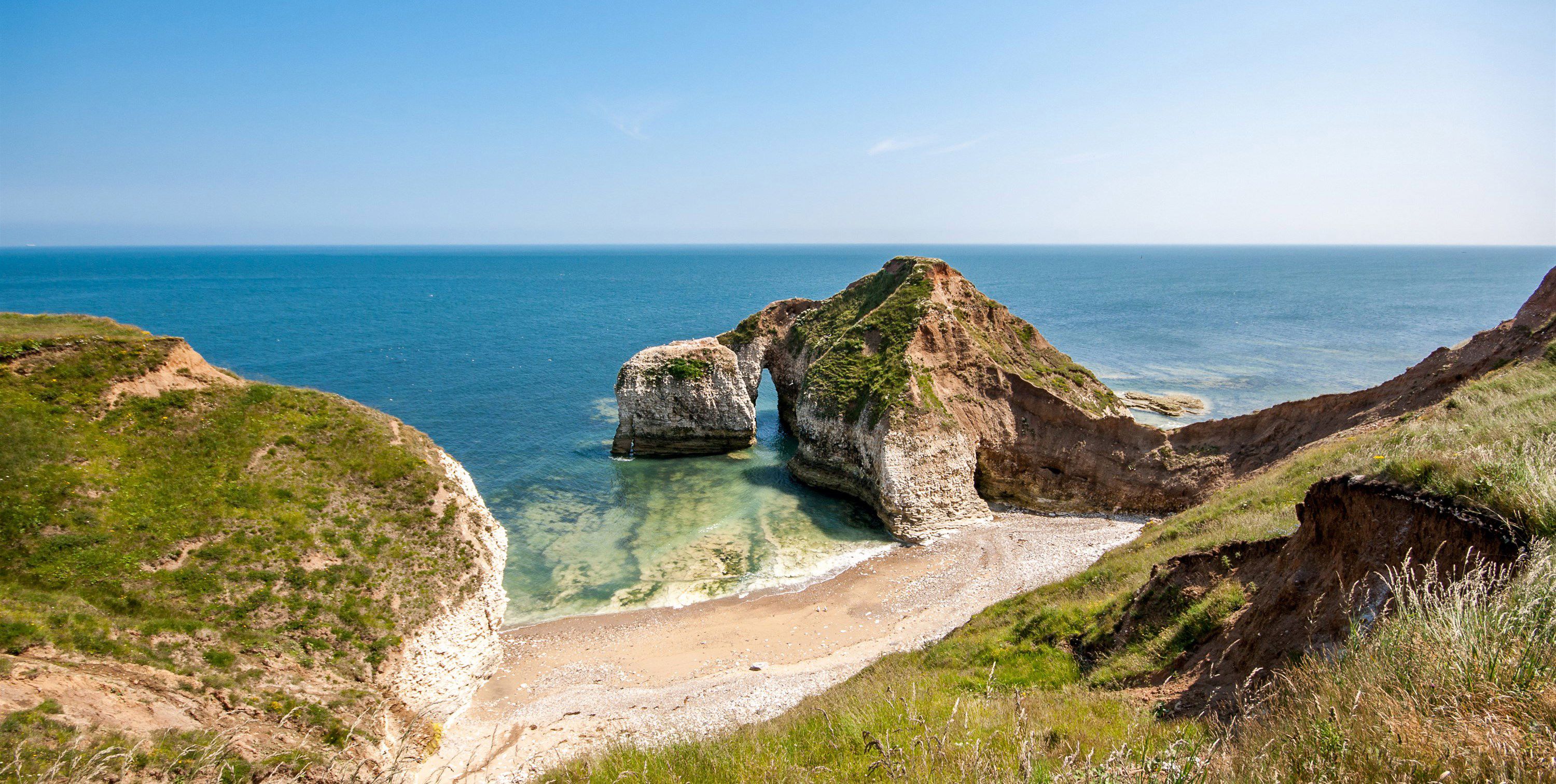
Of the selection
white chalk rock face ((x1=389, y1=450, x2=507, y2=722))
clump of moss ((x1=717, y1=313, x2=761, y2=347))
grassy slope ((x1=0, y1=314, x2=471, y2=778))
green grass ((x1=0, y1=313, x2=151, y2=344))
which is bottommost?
white chalk rock face ((x1=389, y1=450, x2=507, y2=722))

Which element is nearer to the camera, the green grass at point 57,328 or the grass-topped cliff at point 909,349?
the green grass at point 57,328

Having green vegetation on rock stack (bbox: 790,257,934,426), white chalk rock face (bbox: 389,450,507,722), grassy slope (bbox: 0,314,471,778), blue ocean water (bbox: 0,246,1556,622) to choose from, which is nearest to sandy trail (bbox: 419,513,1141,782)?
white chalk rock face (bbox: 389,450,507,722)

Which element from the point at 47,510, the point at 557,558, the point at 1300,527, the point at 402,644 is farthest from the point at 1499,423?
the point at 47,510

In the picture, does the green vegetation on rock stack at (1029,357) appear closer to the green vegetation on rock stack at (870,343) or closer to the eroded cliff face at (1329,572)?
the green vegetation on rock stack at (870,343)

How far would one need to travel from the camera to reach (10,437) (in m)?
16.4

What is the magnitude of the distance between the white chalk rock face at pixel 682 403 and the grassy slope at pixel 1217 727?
91.3ft

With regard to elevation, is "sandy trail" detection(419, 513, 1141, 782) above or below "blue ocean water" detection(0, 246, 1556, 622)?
below

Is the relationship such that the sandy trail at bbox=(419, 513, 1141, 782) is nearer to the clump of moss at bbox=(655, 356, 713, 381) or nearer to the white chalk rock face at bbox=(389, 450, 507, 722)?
the white chalk rock face at bbox=(389, 450, 507, 722)

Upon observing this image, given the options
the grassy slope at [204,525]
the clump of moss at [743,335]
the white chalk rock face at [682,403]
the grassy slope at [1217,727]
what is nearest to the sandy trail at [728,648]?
the grassy slope at [204,525]

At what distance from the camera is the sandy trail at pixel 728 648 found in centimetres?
1806

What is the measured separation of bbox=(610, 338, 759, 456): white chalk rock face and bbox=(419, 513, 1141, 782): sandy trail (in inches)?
663

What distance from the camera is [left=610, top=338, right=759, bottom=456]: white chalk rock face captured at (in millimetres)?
41812

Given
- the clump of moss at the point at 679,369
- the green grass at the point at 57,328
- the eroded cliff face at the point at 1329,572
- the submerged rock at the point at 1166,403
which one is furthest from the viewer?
the submerged rock at the point at 1166,403

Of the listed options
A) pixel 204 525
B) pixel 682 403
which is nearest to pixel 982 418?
→ pixel 682 403
